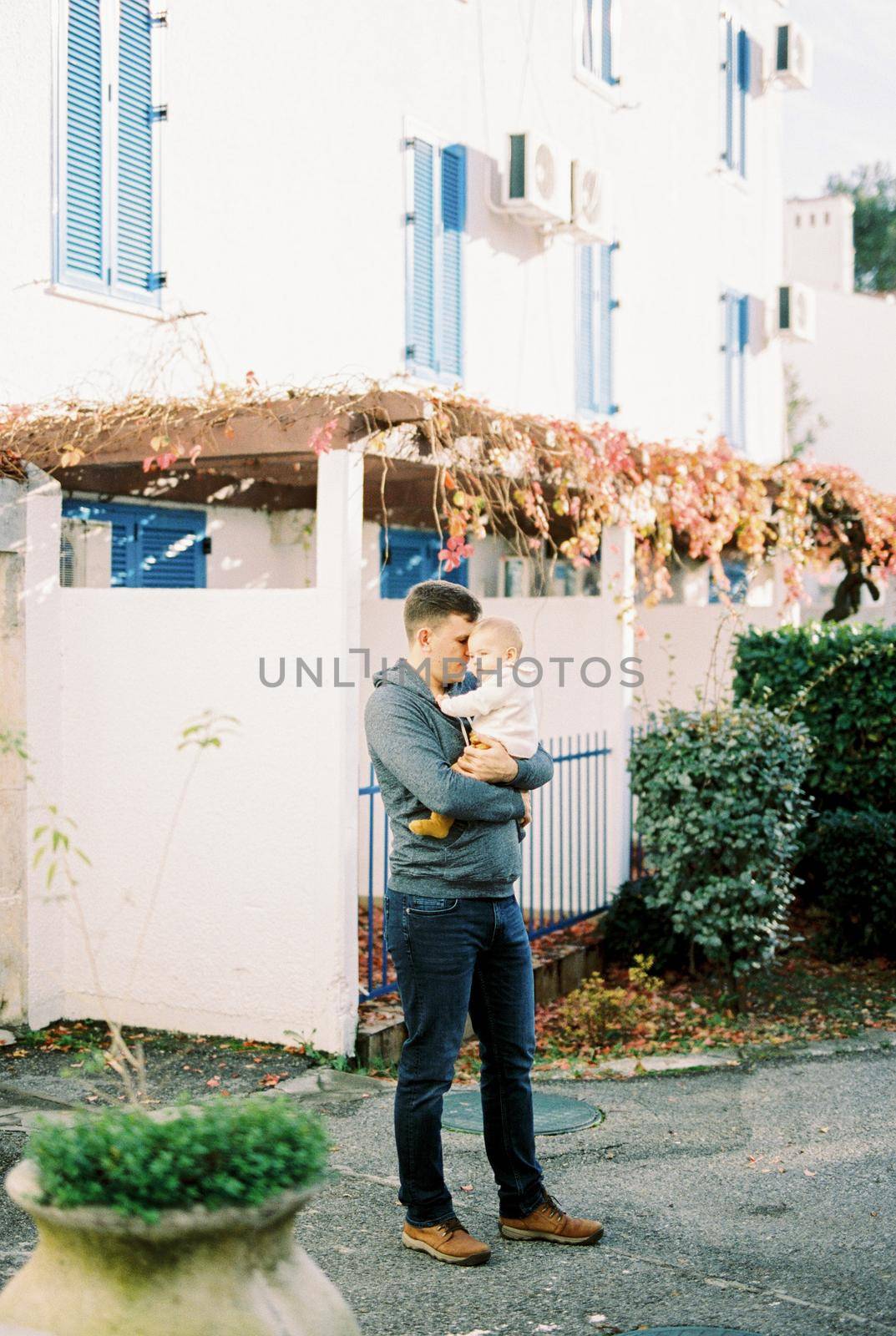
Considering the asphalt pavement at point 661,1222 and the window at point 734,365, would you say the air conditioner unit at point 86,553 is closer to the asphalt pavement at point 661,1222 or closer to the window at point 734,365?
the asphalt pavement at point 661,1222

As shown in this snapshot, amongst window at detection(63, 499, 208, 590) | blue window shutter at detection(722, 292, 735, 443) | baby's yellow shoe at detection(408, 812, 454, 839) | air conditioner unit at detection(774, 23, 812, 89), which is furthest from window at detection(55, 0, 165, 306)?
air conditioner unit at detection(774, 23, 812, 89)

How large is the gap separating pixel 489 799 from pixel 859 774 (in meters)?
5.47

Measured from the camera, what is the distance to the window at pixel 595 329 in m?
11.9

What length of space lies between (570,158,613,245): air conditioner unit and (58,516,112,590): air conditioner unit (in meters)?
5.09

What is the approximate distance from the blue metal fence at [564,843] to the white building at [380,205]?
2125mm

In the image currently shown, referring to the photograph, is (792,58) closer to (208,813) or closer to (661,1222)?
(208,813)

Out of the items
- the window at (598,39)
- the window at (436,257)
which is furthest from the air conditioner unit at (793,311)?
the window at (436,257)

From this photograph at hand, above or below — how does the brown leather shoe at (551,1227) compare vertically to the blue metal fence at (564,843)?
below

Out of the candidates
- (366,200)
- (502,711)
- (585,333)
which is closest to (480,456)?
(502,711)

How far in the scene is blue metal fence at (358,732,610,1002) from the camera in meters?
8.64

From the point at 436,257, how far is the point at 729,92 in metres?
5.84

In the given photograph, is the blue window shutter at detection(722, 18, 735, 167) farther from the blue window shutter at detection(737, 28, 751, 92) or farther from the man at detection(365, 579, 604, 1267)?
the man at detection(365, 579, 604, 1267)

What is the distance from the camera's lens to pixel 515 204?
1066cm

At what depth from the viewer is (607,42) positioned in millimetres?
12188
